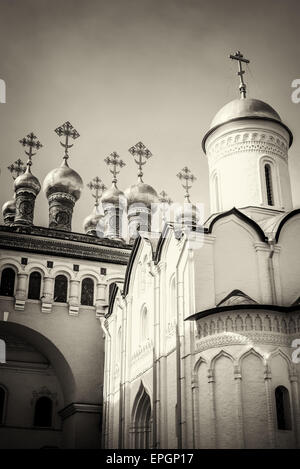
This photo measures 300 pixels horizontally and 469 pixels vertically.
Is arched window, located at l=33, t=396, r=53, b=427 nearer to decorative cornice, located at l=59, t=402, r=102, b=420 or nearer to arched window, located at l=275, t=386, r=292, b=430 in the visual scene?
decorative cornice, located at l=59, t=402, r=102, b=420

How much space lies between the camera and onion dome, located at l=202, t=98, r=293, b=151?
1584cm

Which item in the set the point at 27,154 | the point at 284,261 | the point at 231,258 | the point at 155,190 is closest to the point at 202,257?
the point at 231,258

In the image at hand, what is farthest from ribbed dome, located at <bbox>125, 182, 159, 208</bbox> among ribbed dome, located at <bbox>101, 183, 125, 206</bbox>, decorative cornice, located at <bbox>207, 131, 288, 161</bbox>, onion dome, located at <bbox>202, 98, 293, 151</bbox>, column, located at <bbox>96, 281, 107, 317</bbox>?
decorative cornice, located at <bbox>207, 131, 288, 161</bbox>

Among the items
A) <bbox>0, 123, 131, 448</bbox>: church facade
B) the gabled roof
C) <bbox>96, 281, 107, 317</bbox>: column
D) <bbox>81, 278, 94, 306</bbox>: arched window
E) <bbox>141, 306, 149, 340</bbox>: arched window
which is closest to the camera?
the gabled roof

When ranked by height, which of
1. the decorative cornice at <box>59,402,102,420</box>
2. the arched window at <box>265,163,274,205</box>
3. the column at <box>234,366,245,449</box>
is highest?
the arched window at <box>265,163,274,205</box>

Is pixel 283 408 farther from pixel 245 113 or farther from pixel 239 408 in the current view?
pixel 245 113

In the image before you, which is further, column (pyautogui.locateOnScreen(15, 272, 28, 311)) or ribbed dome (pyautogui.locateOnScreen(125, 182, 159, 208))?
ribbed dome (pyautogui.locateOnScreen(125, 182, 159, 208))

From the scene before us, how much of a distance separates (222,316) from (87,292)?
9.05 meters

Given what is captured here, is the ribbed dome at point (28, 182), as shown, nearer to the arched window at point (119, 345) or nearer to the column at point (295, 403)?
the arched window at point (119, 345)

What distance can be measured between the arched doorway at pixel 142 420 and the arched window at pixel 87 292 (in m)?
5.48

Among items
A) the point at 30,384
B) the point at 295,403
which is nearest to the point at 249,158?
the point at 295,403

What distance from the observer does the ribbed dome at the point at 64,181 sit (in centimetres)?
2467

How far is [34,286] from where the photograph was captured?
64.6ft

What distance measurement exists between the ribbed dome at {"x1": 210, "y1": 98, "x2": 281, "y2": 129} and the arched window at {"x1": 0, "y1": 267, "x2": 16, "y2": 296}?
837 centimetres
